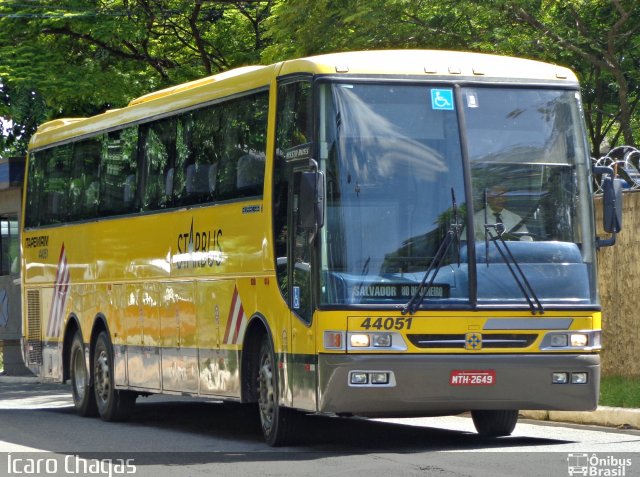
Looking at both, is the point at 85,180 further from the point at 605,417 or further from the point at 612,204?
the point at 612,204

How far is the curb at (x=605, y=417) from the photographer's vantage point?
14336mm

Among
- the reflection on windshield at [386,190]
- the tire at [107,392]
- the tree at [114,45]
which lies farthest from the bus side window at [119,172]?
the tree at [114,45]

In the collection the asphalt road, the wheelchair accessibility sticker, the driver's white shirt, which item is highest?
the wheelchair accessibility sticker

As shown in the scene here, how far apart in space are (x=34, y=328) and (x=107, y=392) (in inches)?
135

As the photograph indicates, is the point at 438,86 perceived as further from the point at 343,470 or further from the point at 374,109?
the point at 343,470

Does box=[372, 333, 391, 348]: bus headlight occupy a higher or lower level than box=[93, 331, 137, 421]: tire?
higher

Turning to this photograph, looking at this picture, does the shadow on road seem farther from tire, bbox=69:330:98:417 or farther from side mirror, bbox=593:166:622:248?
side mirror, bbox=593:166:622:248

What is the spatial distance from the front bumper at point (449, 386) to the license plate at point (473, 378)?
27 millimetres

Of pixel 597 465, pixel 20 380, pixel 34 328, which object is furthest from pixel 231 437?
pixel 20 380

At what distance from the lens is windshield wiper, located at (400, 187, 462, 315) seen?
472 inches

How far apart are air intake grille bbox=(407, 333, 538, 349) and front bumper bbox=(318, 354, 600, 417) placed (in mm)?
97

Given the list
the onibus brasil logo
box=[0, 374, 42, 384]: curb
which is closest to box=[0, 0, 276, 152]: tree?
box=[0, 374, 42, 384]: curb

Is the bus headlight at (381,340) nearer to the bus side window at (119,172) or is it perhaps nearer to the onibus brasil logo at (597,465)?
the onibus brasil logo at (597,465)

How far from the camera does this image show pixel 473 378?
39.6 ft
